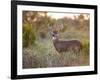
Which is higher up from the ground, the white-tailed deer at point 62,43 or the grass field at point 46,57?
the white-tailed deer at point 62,43

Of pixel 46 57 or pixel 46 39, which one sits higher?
pixel 46 39

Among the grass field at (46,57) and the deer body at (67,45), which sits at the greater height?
the deer body at (67,45)

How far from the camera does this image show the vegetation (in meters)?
2.07

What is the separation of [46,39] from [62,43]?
177 millimetres

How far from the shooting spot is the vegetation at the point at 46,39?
6.80 feet

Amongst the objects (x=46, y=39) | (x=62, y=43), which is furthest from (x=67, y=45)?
(x=46, y=39)

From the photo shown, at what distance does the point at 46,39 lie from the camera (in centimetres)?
213

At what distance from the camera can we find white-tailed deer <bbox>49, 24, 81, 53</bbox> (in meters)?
2.15

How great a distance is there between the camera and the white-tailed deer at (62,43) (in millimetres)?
2150

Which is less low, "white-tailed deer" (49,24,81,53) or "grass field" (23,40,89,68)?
"white-tailed deer" (49,24,81,53)

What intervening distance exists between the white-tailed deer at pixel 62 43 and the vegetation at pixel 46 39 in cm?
3

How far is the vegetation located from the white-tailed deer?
33 millimetres

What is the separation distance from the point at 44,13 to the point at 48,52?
1.29ft

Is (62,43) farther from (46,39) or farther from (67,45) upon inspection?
(46,39)
